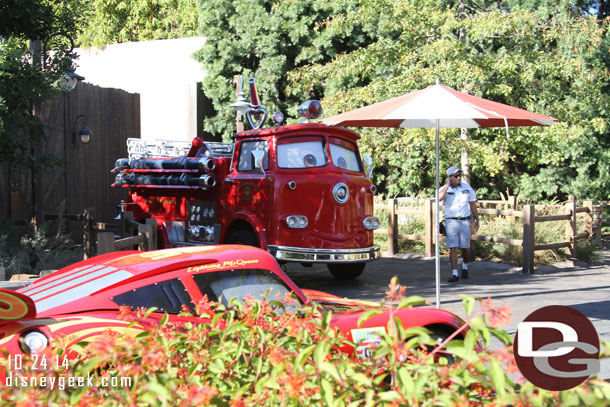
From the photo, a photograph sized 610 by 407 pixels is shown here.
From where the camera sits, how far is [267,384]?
2.34m

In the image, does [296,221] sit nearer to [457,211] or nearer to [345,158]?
[345,158]

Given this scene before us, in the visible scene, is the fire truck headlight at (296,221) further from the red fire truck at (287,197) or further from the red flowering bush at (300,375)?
the red flowering bush at (300,375)

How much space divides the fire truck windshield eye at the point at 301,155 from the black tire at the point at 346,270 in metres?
1.86

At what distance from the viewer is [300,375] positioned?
2.24 metres

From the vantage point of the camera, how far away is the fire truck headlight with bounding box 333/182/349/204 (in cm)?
1026

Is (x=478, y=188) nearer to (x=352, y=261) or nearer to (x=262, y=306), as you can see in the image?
(x=352, y=261)

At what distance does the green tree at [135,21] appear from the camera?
3072 centimetres

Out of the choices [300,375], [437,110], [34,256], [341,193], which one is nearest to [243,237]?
[341,193]

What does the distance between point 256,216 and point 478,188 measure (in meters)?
11.7

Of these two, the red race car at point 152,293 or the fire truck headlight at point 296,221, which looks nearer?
the red race car at point 152,293

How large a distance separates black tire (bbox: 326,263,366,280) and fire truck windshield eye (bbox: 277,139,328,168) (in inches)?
73.2

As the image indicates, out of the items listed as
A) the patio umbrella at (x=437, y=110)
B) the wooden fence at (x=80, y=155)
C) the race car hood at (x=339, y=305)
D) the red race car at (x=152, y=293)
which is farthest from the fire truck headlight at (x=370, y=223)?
the wooden fence at (x=80, y=155)

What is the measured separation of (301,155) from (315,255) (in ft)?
5.13

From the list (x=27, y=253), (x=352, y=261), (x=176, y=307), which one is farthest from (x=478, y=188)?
(x=176, y=307)
